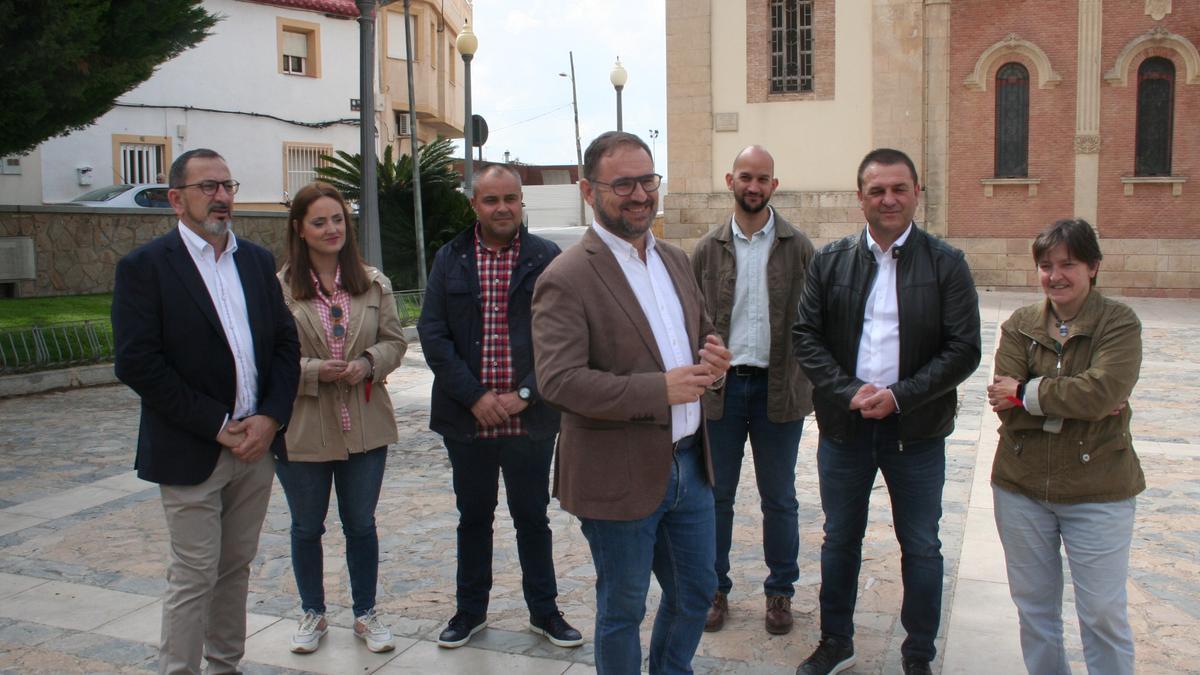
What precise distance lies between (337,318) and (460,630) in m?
1.47

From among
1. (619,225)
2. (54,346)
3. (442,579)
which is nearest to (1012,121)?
(54,346)

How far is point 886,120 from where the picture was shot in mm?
24812

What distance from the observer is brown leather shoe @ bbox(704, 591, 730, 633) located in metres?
4.79

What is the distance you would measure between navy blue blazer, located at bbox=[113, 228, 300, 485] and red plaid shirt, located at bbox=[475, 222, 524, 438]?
969 mm

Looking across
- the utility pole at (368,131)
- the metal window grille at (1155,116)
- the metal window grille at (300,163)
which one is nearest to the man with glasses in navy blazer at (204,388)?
the utility pole at (368,131)

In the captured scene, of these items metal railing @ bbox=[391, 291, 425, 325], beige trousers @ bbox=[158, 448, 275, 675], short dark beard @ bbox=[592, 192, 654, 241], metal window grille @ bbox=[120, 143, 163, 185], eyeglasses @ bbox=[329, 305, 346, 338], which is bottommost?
beige trousers @ bbox=[158, 448, 275, 675]

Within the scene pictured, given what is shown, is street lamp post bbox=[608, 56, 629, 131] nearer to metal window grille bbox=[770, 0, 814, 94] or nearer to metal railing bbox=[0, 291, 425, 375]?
metal window grille bbox=[770, 0, 814, 94]

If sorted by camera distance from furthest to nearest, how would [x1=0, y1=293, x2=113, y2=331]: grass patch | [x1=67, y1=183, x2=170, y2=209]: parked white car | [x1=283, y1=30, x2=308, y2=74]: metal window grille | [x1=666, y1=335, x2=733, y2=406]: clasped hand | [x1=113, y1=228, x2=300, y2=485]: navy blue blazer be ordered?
[x1=283, y1=30, x2=308, y2=74]: metal window grille → [x1=67, y1=183, x2=170, y2=209]: parked white car → [x1=0, y1=293, x2=113, y2=331]: grass patch → [x1=113, y1=228, x2=300, y2=485]: navy blue blazer → [x1=666, y1=335, x2=733, y2=406]: clasped hand

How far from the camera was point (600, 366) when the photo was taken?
3.35m

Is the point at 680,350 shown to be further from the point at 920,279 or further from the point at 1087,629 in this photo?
the point at 1087,629

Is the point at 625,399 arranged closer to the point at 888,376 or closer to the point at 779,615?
the point at 888,376

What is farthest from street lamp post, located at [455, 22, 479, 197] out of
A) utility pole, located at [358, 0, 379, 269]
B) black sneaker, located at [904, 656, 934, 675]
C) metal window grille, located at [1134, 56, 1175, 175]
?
black sneaker, located at [904, 656, 934, 675]

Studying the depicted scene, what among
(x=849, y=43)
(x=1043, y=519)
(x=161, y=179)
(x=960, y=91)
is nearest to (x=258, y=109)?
(x=161, y=179)

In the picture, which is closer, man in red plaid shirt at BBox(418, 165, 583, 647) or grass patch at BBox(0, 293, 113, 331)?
man in red plaid shirt at BBox(418, 165, 583, 647)
